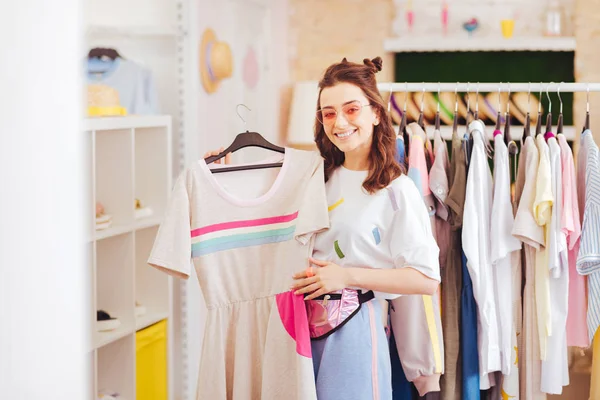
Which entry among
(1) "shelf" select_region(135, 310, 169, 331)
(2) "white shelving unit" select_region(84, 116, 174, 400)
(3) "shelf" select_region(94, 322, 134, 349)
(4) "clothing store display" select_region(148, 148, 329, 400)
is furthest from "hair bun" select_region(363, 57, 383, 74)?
(1) "shelf" select_region(135, 310, 169, 331)

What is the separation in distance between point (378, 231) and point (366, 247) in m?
0.05

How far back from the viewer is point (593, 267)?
2.17 m

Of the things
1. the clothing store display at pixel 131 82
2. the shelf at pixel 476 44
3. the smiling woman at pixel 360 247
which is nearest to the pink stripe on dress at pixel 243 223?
the smiling woman at pixel 360 247

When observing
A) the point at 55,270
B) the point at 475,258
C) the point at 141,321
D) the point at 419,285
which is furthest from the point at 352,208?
the point at 141,321

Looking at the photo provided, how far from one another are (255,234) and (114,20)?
191 cm

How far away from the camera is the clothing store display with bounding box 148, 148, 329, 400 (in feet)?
5.55

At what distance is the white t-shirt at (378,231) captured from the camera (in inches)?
65.7

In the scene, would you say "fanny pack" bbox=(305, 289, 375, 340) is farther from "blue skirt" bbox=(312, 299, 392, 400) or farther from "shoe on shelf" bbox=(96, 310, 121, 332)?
"shoe on shelf" bbox=(96, 310, 121, 332)

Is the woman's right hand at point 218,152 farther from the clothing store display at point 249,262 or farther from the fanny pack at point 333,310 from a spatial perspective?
the fanny pack at point 333,310

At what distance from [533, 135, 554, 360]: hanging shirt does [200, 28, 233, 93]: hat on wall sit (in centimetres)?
150

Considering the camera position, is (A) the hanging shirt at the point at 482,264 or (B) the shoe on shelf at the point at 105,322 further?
(B) the shoe on shelf at the point at 105,322

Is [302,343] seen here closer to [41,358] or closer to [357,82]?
[357,82]

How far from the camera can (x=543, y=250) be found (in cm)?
220

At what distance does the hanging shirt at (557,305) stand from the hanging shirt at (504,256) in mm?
98
